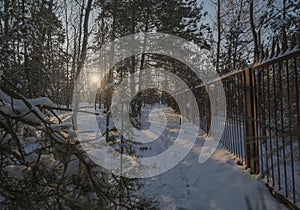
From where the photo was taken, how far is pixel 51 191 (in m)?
1.28

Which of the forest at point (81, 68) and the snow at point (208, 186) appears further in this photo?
the snow at point (208, 186)

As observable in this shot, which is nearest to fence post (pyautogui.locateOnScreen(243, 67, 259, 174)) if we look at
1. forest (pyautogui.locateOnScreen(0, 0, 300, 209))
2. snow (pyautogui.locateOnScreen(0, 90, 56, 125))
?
forest (pyautogui.locateOnScreen(0, 0, 300, 209))

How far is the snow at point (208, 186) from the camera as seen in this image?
7.89 ft

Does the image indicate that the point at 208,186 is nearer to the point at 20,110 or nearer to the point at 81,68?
the point at 20,110

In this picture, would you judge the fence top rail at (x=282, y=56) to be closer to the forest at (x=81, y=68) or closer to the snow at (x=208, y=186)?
the forest at (x=81, y=68)

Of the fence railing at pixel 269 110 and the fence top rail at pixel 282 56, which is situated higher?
the fence top rail at pixel 282 56

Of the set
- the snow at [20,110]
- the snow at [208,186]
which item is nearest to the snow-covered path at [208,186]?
the snow at [208,186]

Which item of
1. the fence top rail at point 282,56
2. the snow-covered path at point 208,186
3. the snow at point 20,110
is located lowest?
the snow-covered path at point 208,186

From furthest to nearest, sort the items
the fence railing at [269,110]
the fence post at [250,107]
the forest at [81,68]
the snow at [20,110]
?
the fence post at [250,107] → the fence railing at [269,110] → the forest at [81,68] → the snow at [20,110]

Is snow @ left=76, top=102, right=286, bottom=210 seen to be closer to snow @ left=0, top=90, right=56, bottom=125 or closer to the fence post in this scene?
the fence post

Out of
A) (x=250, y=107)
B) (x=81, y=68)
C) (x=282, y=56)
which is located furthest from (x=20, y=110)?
(x=81, y=68)

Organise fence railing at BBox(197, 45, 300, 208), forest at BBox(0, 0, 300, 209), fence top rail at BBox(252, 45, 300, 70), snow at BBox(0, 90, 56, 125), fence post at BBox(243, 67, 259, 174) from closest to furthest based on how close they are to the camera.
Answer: snow at BBox(0, 90, 56, 125) → forest at BBox(0, 0, 300, 209) → fence top rail at BBox(252, 45, 300, 70) → fence railing at BBox(197, 45, 300, 208) → fence post at BBox(243, 67, 259, 174)

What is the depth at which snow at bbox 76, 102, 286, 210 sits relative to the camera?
94.7 inches

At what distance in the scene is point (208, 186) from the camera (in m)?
2.89
